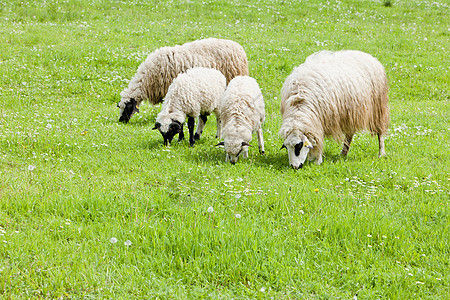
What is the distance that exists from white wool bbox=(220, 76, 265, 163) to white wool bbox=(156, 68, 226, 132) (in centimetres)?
53

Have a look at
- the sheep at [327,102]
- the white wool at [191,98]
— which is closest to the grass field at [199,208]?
the sheep at [327,102]

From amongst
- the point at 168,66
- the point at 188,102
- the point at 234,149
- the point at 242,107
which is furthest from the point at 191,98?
the point at 168,66

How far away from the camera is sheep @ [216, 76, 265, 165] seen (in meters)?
6.92

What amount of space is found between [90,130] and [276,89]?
6306 millimetres

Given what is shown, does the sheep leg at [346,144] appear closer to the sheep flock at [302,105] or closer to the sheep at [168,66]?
the sheep flock at [302,105]

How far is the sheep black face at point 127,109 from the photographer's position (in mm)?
9927

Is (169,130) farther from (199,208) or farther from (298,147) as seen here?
(199,208)

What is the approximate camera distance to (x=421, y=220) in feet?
15.4

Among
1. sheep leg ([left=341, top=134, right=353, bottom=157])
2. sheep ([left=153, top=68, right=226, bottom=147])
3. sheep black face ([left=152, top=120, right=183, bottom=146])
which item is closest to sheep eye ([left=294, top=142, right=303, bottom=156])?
sheep leg ([left=341, top=134, right=353, bottom=157])

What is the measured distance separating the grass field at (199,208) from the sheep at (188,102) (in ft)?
A: 1.14

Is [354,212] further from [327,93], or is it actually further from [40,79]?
[40,79]

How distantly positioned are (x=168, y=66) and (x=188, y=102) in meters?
2.52

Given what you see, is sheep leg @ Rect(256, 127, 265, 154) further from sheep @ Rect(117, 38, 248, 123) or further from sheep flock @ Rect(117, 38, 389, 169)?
sheep @ Rect(117, 38, 248, 123)

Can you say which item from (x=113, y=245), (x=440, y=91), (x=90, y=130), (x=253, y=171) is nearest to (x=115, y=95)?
(x=90, y=130)
